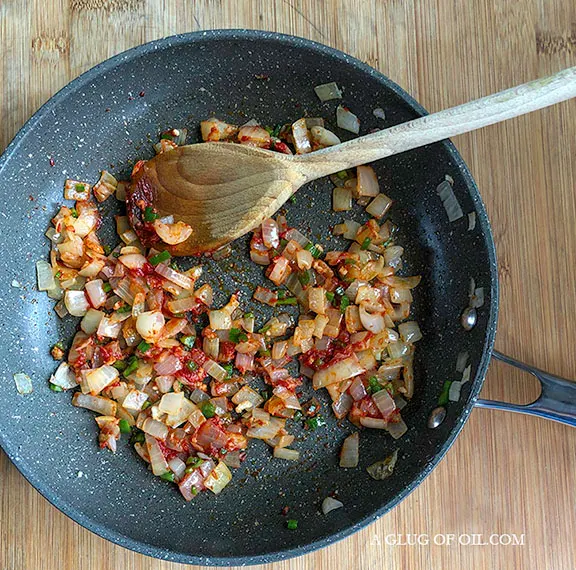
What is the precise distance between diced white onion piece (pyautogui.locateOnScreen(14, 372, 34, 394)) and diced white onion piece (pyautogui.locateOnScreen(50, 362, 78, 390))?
0.16ft

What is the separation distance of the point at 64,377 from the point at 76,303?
0.17m

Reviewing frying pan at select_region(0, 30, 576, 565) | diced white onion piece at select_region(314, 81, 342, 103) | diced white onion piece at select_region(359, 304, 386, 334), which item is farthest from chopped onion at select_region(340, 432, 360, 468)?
diced white onion piece at select_region(314, 81, 342, 103)

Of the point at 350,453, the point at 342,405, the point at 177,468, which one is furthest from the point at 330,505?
the point at 177,468

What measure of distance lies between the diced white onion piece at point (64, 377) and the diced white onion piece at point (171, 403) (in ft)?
0.69

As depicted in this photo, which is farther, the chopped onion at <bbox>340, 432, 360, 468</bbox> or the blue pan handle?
the chopped onion at <bbox>340, 432, 360, 468</bbox>

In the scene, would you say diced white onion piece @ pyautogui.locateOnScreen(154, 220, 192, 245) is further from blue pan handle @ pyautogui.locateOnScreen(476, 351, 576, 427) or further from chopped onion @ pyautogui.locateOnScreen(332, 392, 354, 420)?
blue pan handle @ pyautogui.locateOnScreen(476, 351, 576, 427)

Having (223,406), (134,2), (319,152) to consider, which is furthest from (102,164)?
(223,406)

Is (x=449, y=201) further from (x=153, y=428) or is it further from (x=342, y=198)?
(x=153, y=428)

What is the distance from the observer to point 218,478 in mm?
1746

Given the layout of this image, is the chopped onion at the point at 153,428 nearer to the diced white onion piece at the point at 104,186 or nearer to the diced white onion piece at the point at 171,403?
the diced white onion piece at the point at 171,403

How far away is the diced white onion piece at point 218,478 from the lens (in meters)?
1.74

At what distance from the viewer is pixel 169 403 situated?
5.64 feet

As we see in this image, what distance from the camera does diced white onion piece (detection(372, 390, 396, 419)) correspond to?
1.76m

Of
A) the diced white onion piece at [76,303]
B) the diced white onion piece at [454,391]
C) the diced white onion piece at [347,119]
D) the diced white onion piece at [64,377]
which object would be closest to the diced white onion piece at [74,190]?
the diced white onion piece at [76,303]
